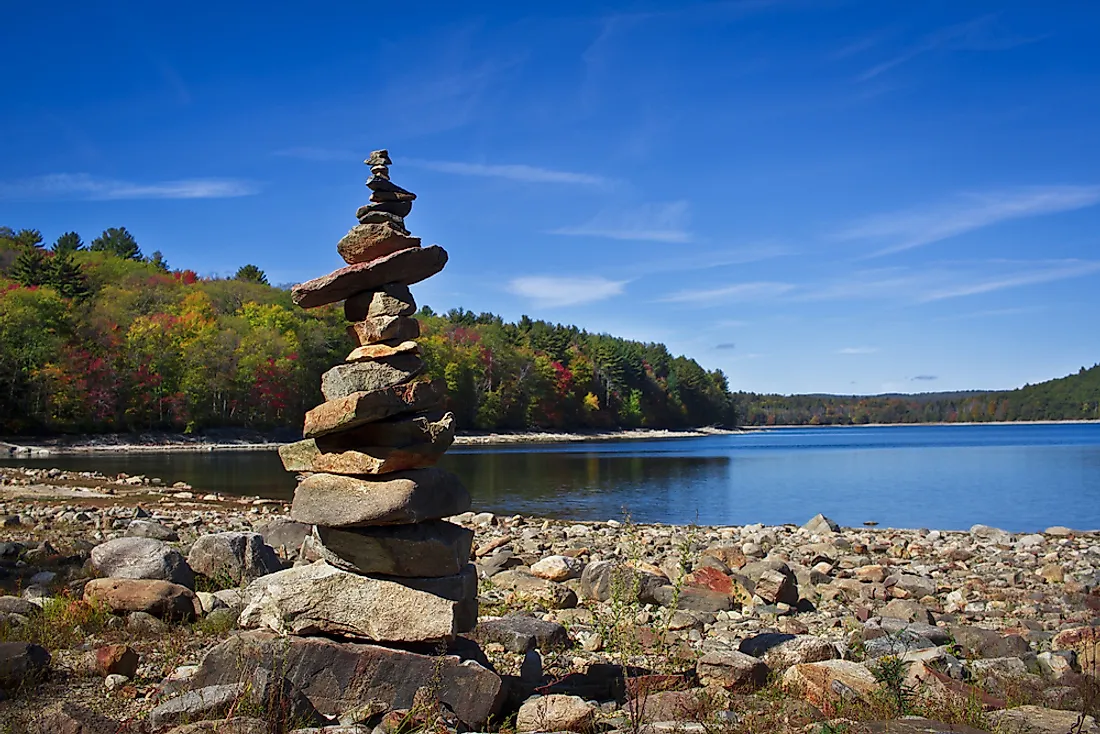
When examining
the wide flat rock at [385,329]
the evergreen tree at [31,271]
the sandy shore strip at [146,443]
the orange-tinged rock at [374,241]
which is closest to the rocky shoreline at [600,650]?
the wide flat rock at [385,329]

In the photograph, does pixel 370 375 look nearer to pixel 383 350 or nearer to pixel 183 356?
pixel 383 350

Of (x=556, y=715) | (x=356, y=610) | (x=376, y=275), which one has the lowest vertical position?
(x=556, y=715)

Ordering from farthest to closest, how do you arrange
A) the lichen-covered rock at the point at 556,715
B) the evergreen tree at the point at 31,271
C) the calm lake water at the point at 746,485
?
the evergreen tree at the point at 31,271 < the calm lake water at the point at 746,485 < the lichen-covered rock at the point at 556,715

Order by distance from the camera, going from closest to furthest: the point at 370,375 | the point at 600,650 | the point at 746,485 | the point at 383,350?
the point at 370,375 < the point at 383,350 < the point at 600,650 < the point at 746,485

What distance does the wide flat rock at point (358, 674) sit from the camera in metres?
7.10

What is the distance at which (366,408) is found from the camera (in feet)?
24.8

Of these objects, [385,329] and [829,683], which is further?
[385,329]

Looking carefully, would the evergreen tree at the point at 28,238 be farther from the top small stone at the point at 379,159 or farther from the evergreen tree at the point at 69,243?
the top small stone at the point at 379,159

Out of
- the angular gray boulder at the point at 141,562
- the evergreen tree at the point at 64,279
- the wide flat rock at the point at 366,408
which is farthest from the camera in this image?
the evergreen tree at the point at 64,279

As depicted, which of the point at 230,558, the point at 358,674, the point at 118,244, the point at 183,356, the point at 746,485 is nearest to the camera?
the point at 358,674

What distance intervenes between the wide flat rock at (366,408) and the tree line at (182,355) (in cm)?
7085

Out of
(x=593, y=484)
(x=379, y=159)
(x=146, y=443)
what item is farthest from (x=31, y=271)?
(x=379, y=159)

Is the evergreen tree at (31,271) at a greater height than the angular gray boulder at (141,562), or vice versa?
the evergreen tree at (31,271)

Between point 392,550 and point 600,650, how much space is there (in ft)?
11.2
